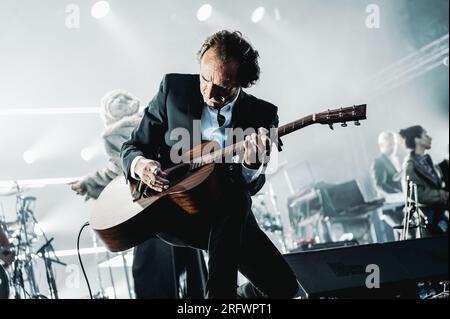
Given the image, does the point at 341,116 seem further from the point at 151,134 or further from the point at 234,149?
the point at 151,134

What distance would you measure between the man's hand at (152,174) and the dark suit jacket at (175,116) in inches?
3.9

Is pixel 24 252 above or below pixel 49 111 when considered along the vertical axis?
below

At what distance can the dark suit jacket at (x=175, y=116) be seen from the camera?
225 centimetres

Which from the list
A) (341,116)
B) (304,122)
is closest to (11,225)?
(304,122)

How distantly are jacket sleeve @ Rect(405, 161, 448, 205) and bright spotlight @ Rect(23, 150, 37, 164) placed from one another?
3.61 metres

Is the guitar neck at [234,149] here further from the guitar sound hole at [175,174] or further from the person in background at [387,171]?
the person in background at [387,171]

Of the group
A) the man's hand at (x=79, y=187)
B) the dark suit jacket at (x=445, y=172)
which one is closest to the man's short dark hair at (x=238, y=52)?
the man's hand at (x=79, y=187)

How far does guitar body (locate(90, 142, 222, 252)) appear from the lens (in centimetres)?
204

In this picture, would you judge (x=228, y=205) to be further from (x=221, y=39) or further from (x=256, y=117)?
(x=221, y=39)

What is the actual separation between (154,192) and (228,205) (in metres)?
0.38

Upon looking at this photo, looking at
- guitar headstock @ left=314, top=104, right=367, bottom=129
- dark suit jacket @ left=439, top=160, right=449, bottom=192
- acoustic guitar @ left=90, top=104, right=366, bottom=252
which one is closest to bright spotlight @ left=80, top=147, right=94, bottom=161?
acoustic guitar @ left=90, top=104, right=366, bottom=252

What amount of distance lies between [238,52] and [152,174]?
69cm

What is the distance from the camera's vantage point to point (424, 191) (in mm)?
4906
